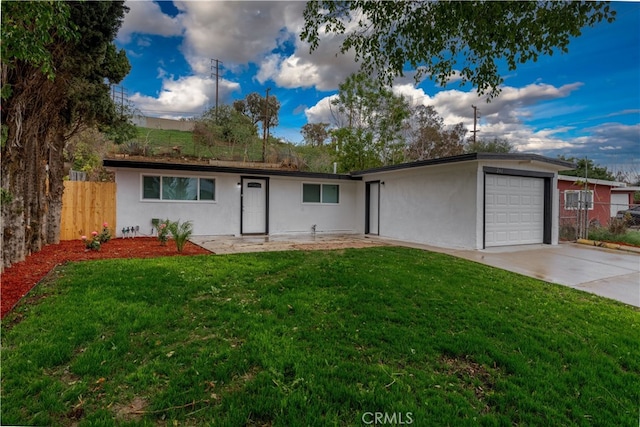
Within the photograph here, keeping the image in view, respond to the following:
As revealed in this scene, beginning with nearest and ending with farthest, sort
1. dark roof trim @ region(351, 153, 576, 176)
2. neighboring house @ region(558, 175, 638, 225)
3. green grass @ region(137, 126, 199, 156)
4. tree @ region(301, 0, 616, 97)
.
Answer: tree @ region(301, 0, 616, 97) → dark roof trim @ region(351, 153, 576, 176) → neighboring house @ region(558, 175, 638, 225) → green grass @ region(137, 126, 199, 156)

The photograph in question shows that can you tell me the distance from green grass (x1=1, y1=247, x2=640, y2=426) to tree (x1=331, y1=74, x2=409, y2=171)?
15.9m

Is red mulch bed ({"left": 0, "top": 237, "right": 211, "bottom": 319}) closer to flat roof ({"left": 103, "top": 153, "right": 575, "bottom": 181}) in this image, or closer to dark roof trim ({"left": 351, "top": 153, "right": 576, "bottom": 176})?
flat roof ({"left": 103, "top": 153, "right": 575, "bottom": 181})

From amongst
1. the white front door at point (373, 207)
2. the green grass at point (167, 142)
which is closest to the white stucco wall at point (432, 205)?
the white front door at point (373, 207)

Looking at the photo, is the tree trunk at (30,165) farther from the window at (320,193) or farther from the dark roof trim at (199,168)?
the window at (320,193)

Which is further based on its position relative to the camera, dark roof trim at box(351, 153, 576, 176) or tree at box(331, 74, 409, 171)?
tree at box(331, 74, 409, 171)

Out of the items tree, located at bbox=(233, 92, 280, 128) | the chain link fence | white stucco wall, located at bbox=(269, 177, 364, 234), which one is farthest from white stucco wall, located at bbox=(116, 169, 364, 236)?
tree, located at bbox=(233, 92, 280, 128)

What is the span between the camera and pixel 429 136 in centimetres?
2461

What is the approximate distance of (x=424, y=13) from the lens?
162 inches

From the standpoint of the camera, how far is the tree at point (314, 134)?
26078mm

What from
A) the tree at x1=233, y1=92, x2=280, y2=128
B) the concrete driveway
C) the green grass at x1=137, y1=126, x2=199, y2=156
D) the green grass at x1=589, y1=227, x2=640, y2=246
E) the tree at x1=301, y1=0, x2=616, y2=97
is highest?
the tree at x1=233, y1=92, x2=280, y2=128

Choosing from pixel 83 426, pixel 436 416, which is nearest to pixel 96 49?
pixel 83 426

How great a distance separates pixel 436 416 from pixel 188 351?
2028 mm

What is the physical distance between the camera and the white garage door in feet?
30.7

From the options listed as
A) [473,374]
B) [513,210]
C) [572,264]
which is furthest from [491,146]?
[473,374]
